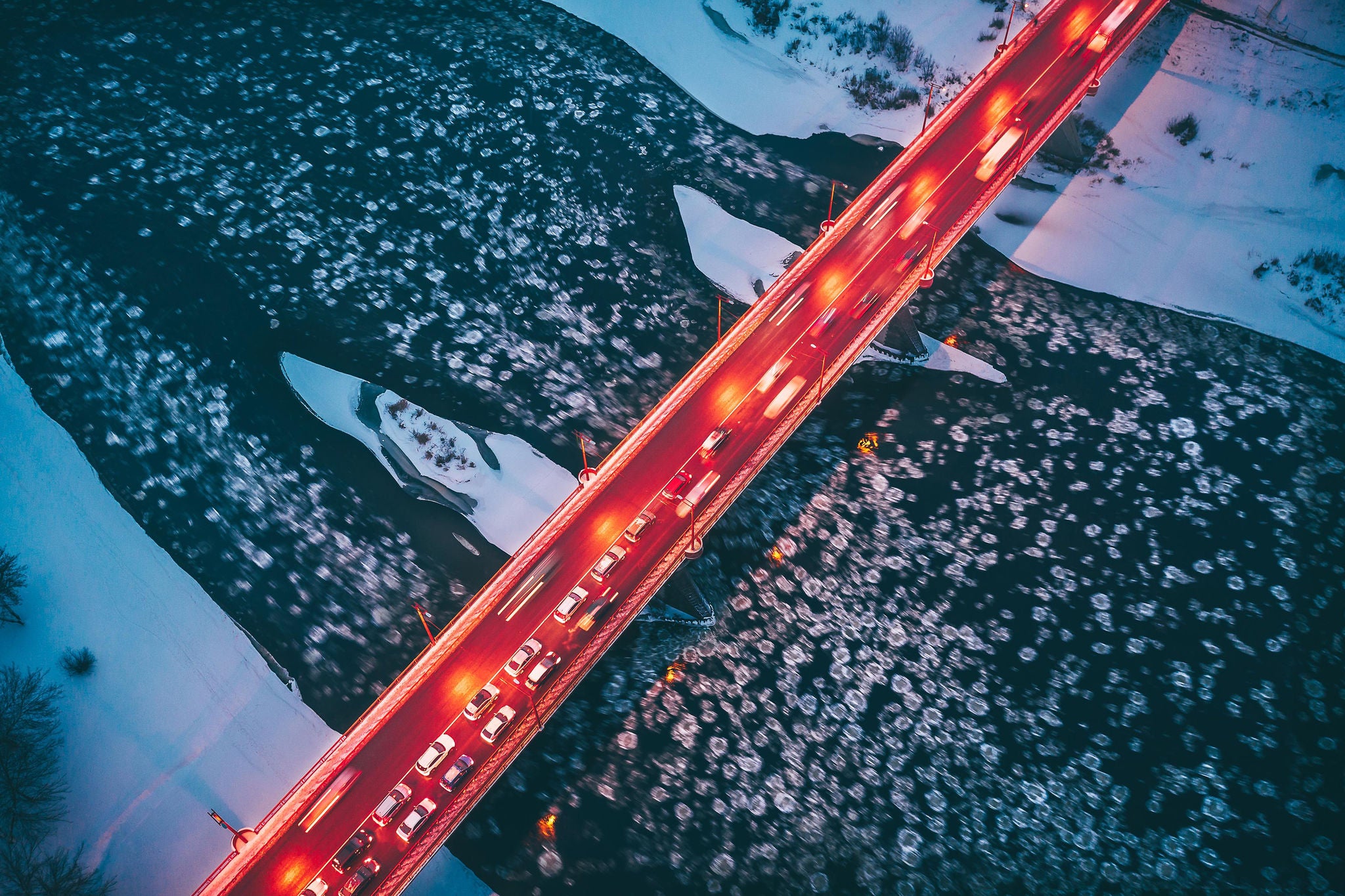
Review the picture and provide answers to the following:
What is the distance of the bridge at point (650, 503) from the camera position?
3731 cm

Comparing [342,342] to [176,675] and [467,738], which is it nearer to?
[176,675]

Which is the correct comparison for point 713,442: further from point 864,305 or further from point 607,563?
point 864,305

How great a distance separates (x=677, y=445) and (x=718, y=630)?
11.5 metres

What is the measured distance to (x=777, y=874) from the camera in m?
42.5

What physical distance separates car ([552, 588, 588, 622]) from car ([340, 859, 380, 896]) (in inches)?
521

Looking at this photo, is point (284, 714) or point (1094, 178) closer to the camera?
point (284, 714)

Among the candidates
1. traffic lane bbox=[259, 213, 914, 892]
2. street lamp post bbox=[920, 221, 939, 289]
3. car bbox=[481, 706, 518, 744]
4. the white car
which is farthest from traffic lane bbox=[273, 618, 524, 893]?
street lamp post bbox=[920, 221, 939, 289]

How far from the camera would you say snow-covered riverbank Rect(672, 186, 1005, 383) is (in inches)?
2537

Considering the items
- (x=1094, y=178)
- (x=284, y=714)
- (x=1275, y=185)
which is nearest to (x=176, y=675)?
(x=284, y=714)

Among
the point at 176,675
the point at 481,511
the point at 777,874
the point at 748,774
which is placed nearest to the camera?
the point at 777,874

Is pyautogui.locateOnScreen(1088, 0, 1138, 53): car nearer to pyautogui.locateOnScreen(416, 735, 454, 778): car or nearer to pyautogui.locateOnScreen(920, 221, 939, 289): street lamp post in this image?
pyautogui.locateOnScreen(920, 221, 939, 289): street lamp post

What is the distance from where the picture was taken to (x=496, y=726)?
3828 cm

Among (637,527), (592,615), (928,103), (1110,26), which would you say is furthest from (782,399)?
(1110,26)

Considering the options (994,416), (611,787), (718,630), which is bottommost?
(611,787)
